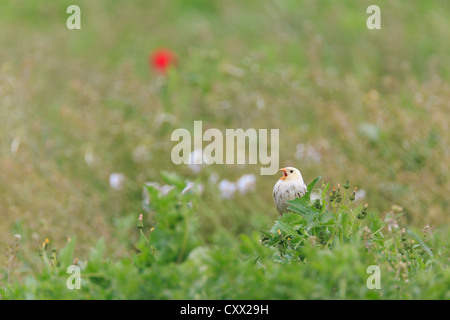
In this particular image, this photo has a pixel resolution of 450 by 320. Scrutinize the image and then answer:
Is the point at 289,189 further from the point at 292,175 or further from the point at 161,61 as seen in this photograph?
the point at 161,61

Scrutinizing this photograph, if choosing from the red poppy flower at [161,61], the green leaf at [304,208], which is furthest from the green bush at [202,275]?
the red poppy flower at [161,61]

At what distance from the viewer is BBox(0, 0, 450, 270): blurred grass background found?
450 centimetres

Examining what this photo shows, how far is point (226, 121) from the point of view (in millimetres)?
5594

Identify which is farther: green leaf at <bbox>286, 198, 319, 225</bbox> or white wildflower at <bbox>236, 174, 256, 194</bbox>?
white wildflower at <bbox>236, 174, 256, 194</bbox>

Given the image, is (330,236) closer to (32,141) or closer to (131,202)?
(131,202)

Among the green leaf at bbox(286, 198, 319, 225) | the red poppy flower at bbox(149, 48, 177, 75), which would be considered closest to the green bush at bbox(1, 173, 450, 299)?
the green leaf at bbox(286, 198, 319, 225)

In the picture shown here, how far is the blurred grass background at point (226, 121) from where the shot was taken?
14.8 feet

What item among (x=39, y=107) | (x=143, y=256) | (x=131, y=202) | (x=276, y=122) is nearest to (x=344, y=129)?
(x=276, y=122)

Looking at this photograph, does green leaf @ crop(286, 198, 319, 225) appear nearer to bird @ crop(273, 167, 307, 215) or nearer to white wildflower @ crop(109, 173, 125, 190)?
bird @ crop(273, 167, 307, 215)

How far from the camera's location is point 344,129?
4.92 meters

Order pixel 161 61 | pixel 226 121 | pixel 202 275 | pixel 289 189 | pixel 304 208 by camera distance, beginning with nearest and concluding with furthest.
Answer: pixel 202 275 → pixel 304 208 → pixel 289 189 → pixel 226 121 → pixel 161 61

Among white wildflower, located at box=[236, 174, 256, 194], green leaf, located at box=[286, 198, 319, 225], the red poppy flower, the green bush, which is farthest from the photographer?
the red poppy flower

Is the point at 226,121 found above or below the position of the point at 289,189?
above

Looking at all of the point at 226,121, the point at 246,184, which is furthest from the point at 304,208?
the point at 226,121
